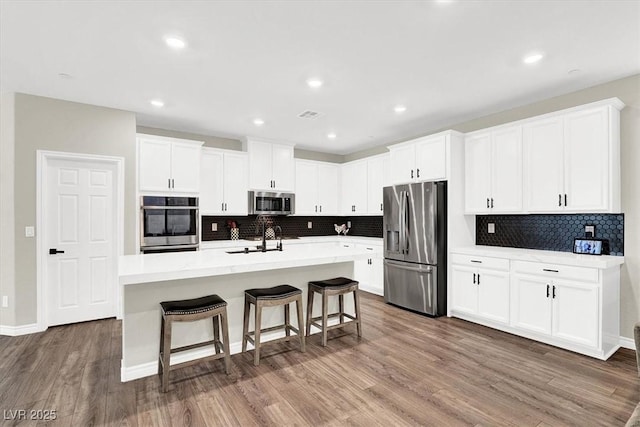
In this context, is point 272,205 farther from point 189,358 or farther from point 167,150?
point 189,358

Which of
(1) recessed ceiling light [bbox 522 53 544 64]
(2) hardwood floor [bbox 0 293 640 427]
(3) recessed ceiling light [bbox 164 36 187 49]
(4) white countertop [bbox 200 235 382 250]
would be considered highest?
(3) recessed ceiling light [bbox 164 36 187 49]

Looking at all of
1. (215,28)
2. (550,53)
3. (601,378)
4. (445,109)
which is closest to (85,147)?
(215,28)

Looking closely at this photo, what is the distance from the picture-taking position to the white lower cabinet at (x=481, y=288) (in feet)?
12.4

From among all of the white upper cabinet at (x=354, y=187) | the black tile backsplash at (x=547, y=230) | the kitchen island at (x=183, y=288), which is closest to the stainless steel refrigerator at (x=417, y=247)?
the black tile backsplash at (x=547, y=230)

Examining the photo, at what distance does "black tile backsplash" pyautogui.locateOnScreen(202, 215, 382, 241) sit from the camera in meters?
5.74

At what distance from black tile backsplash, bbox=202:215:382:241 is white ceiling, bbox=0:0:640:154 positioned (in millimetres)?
2086

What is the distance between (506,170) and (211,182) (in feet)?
14.1

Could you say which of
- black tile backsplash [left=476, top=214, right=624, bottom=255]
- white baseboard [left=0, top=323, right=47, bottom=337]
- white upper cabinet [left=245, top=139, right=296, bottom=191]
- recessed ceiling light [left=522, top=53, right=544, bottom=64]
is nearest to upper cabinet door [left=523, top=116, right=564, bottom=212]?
black tile backsplash [left=476, top=214, right=624, bottom=255]

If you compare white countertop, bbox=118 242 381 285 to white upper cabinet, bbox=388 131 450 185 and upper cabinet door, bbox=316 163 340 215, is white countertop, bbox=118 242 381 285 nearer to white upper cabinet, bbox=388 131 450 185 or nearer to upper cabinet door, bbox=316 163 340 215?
white upper cabinet, bbox=388 131 450 185

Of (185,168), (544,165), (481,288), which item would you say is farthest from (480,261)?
(185,168)

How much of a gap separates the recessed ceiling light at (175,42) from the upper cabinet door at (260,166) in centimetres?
297

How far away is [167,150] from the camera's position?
15.6 ft

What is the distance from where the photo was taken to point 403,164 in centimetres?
499

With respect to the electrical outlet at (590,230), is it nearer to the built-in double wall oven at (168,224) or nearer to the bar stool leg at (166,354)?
the bar stool leg at (166,354)
